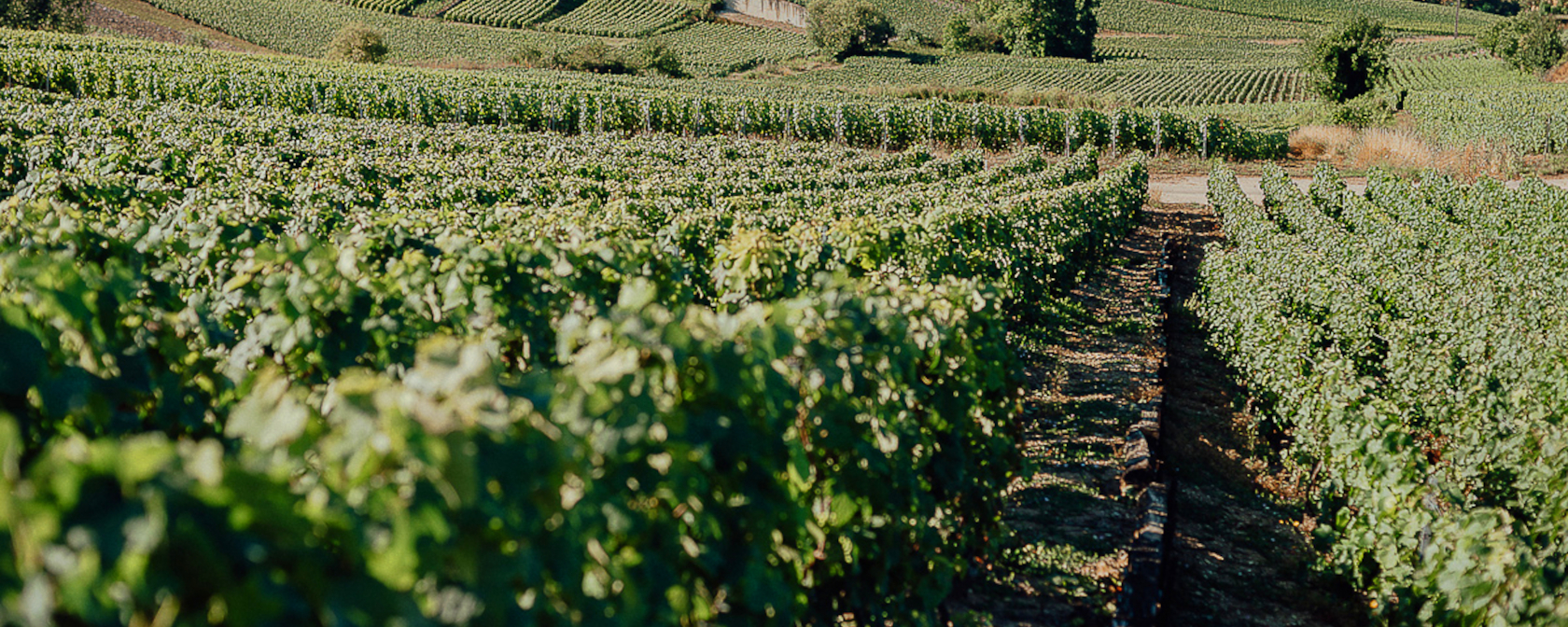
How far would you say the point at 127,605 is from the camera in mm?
1332

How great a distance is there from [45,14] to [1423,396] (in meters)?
73.5

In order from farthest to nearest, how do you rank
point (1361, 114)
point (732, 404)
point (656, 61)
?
point (656, 61)
point (1361, 114)
point (732, 404)

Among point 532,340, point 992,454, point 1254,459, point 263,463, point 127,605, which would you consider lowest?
point 1254,459

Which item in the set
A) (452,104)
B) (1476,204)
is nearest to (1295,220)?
(1476,204)

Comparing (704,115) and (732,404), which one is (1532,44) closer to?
(704,115)

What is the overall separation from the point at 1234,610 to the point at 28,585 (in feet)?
18.0

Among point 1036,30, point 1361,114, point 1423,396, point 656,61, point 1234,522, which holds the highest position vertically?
point 1036,30

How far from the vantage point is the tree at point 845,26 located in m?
67.9

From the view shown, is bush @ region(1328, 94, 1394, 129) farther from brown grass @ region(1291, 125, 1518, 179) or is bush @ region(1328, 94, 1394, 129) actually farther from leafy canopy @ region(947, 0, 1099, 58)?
leafy canopy @ region(947, 0, 1099, 58)

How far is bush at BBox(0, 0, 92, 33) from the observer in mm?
54562

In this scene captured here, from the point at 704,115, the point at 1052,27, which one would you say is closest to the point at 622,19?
the point at 1052,27

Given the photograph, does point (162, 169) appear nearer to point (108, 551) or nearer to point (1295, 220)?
point (108, 551)

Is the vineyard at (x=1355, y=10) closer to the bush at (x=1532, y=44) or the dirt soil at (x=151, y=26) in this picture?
the bush at (x=1532, y=44)

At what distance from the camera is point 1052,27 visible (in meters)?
70.6
